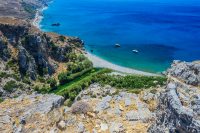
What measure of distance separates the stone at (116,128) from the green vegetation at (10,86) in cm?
6064

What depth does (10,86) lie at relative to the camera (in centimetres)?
8612

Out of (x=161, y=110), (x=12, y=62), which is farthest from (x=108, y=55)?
(x=161, y=110)

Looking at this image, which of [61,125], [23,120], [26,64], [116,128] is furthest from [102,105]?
[26,64]

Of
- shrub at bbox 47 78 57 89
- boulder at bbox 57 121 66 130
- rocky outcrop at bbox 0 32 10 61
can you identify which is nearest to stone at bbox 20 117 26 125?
boulder at bbox 57 121 66 130

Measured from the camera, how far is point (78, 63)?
111m

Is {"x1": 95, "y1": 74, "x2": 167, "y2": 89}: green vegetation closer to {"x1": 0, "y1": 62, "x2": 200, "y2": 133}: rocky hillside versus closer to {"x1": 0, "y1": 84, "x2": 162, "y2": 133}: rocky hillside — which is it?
{"x1": 0, "y1": 62, "x2": 200, "y2": 133}: rocky hillside

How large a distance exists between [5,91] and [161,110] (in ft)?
214

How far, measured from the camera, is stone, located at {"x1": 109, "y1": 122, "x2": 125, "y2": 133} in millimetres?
27722

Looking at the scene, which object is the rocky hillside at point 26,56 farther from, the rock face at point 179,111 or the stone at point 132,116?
the rock face at point 179,111

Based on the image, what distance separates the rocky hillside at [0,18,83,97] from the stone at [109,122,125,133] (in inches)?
2345

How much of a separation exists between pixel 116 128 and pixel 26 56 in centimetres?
7625

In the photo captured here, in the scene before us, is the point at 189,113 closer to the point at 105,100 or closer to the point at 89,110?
the point at 89,110

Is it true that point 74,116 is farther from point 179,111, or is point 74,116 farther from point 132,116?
point 179,111

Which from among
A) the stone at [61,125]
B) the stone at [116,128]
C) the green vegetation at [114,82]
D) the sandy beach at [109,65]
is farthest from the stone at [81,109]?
the sandy beach at [109,65]
